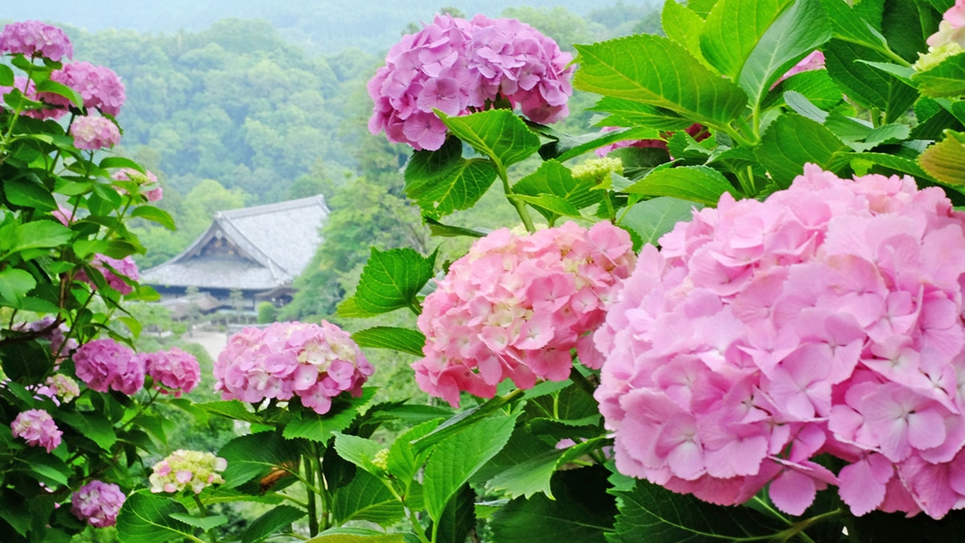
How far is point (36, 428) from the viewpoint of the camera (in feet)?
4.06

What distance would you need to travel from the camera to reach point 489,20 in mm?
620

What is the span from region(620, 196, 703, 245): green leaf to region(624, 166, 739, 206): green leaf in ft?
0.18

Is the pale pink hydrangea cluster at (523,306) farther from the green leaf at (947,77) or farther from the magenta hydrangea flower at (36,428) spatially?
the magenta hydrangea flower at (36,428)

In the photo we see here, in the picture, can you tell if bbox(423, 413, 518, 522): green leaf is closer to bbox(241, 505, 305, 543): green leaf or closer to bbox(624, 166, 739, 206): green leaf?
bbox(624, 166, 739, 206): green leaf

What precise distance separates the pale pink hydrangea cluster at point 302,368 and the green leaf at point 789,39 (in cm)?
45

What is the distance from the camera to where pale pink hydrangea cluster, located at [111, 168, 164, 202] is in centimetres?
140

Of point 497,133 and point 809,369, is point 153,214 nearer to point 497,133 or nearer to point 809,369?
point 497,133

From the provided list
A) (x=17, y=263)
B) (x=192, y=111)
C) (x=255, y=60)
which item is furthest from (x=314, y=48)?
(x=17, y=263)

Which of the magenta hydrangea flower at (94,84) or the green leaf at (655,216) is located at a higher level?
the green leaf at (655,216)

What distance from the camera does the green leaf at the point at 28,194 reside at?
49.6 inches

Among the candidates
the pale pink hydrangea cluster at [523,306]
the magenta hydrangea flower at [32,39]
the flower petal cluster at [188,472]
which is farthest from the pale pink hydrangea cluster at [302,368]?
the magenta hydrangea flower at [32,39]

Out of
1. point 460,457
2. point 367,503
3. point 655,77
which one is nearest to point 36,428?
point 367,503

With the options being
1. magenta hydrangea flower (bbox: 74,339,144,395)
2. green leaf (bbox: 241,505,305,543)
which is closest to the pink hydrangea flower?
magenta hydrangea flower (bbox: 74,339,144,395)

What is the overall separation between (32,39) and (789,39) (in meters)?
1.33
